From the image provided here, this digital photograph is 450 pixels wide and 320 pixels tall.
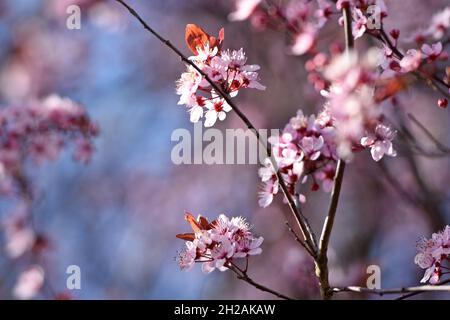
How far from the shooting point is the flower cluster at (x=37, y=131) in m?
4.07

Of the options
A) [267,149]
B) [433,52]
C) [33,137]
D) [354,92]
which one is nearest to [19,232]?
[33,137]

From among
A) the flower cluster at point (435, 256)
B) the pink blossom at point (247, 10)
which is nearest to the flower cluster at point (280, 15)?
the pink blossom at point (247, 10)

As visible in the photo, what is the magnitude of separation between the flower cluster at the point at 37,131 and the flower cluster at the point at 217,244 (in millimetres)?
2166

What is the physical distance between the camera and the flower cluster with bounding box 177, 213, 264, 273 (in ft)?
7.05

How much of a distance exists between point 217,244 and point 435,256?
0.70m

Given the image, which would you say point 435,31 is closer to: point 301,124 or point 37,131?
point 301,124

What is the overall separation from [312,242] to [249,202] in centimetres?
454

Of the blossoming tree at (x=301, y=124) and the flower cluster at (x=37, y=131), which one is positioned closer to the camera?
the blossoming tree at (x=301, y=124)

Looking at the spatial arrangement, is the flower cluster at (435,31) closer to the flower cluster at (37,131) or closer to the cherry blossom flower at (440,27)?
the cherry blossom flower at (440,27)

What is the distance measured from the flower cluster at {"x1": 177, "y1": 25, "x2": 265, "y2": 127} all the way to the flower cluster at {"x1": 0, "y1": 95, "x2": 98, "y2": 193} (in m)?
2.06

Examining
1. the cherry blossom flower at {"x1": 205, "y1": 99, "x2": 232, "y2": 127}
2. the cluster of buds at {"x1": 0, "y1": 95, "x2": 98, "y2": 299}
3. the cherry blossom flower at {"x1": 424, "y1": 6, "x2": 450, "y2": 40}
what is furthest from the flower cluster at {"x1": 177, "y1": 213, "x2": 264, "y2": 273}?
the cluster of buds at {"x1": 0, "y1": 95, "x2": 98, "y2": 299}

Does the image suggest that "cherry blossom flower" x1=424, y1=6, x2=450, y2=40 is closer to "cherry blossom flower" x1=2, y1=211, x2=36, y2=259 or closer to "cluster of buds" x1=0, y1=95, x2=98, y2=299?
"cluster of buds" x1=0, y1=95, x2=98, y2=299
